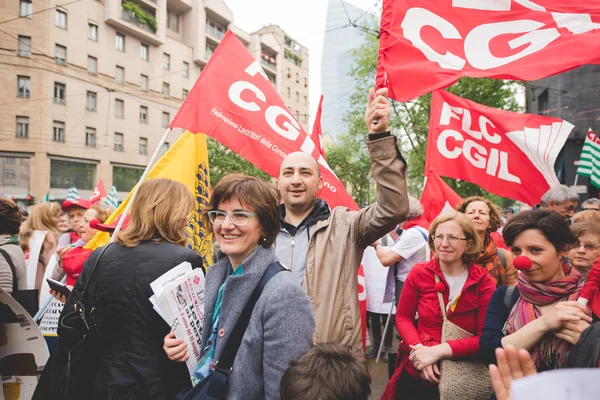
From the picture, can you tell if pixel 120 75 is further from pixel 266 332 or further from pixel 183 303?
pixel 266 332

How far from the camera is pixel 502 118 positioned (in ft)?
15.9

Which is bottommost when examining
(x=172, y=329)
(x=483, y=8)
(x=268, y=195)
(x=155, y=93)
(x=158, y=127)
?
(x=172, y=329)

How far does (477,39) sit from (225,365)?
241 cm

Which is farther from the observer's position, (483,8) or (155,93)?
(155,93)

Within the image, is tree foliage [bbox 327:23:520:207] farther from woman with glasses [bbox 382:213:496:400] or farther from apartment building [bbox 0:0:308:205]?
woman with glasses [bbox 382:213:496:400]

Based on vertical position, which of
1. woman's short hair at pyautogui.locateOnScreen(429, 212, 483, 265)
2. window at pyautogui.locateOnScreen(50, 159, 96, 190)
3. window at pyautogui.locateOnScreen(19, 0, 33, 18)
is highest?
window at pyautogui.locateOnScreen(19, 0, 33, 18)

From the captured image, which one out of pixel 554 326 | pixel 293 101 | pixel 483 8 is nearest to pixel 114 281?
pixel 554 326

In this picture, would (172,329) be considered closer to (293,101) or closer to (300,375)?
(300,375)

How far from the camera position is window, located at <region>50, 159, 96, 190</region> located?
2504 cm

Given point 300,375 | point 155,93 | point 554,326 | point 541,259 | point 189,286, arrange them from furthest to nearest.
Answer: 1. point 155,93
2. point 189,286
3. point 541,259
4. point 554,326
5. point 300,375

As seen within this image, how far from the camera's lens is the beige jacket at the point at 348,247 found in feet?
6.58

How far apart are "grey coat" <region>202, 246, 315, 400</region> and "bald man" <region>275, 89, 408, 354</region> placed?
0.48 metres

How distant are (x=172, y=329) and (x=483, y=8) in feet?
8.69

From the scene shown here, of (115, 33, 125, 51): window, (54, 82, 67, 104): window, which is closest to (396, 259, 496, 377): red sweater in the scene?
(54, 82, 67, 104): window
